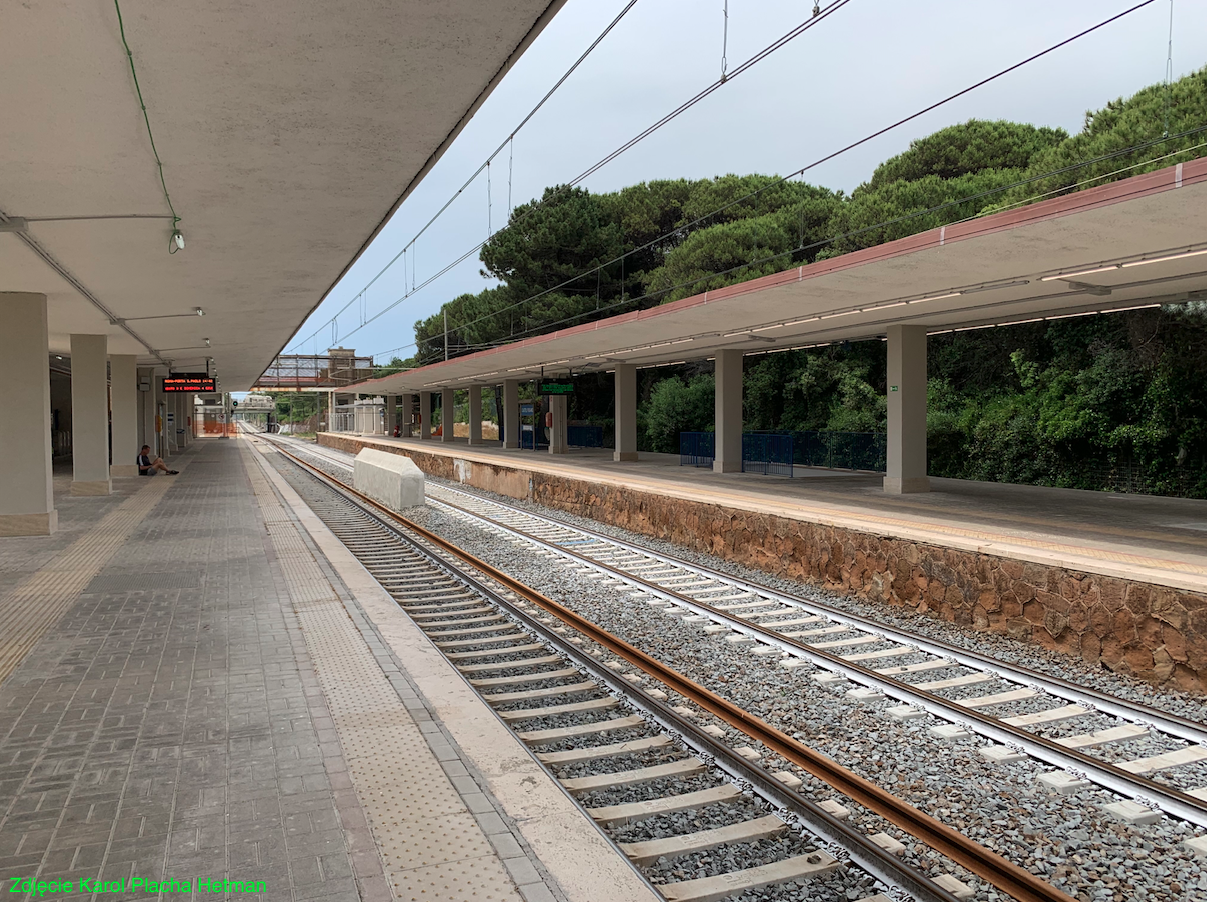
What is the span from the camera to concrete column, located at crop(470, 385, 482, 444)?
40.4m

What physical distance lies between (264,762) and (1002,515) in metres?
11.3

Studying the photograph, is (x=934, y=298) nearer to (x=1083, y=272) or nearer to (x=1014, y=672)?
(x=1083, y=272)

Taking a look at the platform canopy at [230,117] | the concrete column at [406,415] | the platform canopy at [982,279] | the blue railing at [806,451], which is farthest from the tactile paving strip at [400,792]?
the concrete column at [406,415]

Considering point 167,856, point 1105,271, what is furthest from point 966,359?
point 167,856

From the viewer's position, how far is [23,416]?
13.0 metres

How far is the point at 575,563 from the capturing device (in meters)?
11.8

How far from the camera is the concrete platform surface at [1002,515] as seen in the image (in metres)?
8.33

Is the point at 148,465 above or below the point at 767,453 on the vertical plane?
below

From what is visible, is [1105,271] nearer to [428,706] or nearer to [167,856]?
[428,706]

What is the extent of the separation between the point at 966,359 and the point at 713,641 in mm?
25412

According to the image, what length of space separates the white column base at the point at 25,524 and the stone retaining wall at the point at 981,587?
1032 cm

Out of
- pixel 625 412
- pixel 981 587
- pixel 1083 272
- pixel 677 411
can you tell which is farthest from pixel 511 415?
pixel 981 587

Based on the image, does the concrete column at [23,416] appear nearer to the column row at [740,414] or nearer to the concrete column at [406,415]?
the column row at [740,414]

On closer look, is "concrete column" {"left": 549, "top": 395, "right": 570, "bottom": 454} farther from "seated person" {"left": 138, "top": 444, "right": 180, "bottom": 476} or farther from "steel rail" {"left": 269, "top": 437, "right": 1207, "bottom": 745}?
"steel rail" {"left": 269, "top": 437, "right": 1207, "bottom": 745}
